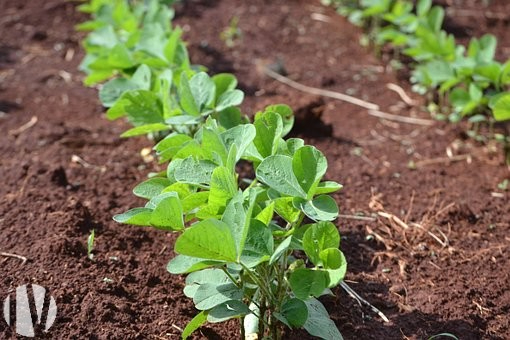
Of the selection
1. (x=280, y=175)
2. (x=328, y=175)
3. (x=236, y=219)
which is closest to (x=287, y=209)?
(x=280, y=175)

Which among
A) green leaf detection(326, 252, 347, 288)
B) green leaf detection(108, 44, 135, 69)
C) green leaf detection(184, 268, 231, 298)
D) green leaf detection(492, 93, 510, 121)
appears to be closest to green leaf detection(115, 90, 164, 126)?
green leaf detection(108, 44, 135, 69)

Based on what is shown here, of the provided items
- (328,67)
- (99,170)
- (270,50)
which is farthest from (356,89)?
(99,170)

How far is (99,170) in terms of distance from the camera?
2.74 m

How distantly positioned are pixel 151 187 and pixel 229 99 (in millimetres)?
530

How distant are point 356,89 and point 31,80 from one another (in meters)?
1.72

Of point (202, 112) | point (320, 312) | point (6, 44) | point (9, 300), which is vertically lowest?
point (6, 44)

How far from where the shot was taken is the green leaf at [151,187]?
6.14 ft

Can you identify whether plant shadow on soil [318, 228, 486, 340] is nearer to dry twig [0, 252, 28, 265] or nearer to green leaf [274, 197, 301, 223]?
green leaf [274, 197, 301, 223]

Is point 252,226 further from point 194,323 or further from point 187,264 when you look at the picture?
point 194,323

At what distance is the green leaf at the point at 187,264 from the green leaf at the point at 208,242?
0.05 meters

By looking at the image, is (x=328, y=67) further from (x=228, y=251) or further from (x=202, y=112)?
(x=228, y=251)

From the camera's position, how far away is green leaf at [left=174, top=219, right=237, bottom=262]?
1514mm

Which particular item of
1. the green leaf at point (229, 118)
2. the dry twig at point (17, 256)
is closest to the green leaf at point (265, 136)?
the green leaf at point (229, 118)

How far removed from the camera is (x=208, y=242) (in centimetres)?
154
